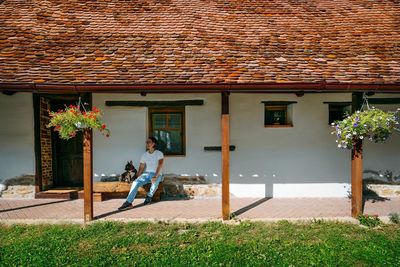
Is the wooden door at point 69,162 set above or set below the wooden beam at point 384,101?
below

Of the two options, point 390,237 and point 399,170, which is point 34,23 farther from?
point 399,170

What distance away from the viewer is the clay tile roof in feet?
19.9

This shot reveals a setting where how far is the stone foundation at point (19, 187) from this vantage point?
7735mm

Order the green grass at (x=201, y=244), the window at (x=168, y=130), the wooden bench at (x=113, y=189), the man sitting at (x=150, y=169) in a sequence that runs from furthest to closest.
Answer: the window at (x=168, y=130), the wooden bench at (x=113, y=189), the man sitting at (x=150, y=169), the green grass at (x=201, y=244)

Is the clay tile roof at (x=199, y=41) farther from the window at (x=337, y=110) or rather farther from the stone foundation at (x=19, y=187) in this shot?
the stone foundation at (x=19, y=187)

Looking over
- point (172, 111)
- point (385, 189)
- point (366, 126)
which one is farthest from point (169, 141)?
point (385, 189)

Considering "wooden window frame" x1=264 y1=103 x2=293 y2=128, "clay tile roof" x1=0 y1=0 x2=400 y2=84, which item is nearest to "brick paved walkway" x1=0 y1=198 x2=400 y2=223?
"wooden window frame" x1=264 y1=103 x2=293 y2=128

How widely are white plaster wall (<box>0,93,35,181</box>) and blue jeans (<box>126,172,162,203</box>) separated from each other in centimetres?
288

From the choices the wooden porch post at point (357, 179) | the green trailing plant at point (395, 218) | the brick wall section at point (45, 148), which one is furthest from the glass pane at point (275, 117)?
the brick wall section at point (45, 148)

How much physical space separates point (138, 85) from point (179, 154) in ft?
9.09

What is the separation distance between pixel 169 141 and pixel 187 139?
510 mm

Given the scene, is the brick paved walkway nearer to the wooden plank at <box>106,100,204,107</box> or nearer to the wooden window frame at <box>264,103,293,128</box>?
the wooden window frame at <box>264,103,293,128</box>

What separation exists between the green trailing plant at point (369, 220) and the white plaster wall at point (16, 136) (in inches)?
293

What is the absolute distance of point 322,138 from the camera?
26.1ft
